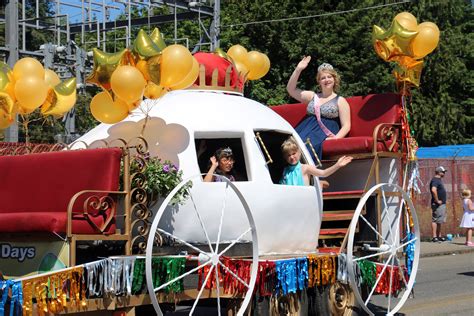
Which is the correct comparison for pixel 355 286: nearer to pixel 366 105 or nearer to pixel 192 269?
pixel 192 269

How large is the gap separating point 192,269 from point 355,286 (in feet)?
6.83

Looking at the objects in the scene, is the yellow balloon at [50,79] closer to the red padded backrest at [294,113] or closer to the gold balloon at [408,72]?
the red padded backrest at [294,113]

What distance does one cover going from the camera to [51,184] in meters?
7.79

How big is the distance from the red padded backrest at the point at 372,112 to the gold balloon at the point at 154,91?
3.19m

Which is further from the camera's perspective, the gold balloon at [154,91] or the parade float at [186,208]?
the gold balloon at [154,91]

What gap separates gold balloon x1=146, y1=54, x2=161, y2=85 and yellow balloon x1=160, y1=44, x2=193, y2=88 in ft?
0.10

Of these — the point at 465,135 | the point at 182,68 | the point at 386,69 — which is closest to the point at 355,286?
the point at 182,68

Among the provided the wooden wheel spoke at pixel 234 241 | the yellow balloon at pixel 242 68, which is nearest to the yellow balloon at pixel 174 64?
the wooden wheel spoke at pixel 234 241

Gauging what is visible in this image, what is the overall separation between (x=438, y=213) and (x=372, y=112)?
12213 mm

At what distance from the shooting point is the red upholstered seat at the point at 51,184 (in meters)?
7.09

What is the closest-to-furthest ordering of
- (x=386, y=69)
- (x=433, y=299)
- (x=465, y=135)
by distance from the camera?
(x=433, y=299) → (x=386, y=69) → (x=465, y=135)

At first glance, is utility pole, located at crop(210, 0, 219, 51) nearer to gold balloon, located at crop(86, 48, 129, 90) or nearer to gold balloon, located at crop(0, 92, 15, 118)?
gold balloon, located at crop(0, 92, 15, 118)

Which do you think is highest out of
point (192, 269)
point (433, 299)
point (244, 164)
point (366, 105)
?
point (366, 105)

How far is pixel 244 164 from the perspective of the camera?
29.6 feet
